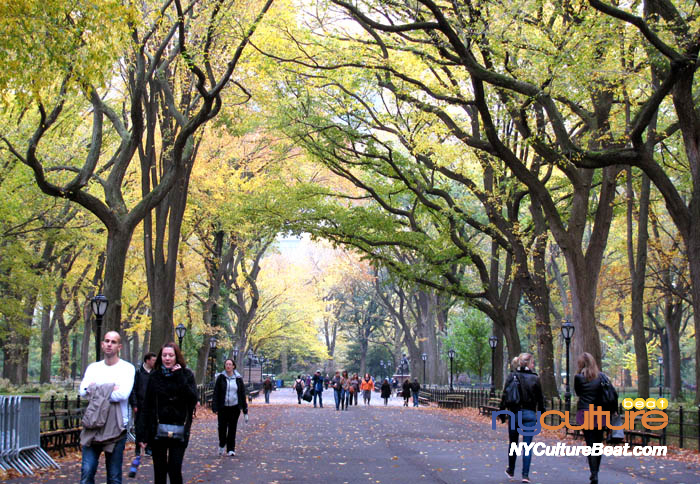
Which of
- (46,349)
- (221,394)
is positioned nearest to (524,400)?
(221,394)

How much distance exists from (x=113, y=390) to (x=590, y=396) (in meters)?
5.73

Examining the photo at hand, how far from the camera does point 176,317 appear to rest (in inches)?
2103

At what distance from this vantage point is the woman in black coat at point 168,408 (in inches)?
307

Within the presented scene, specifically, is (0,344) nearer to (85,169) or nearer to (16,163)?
(16,163)

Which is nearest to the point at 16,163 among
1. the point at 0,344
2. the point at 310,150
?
the point at 310,150

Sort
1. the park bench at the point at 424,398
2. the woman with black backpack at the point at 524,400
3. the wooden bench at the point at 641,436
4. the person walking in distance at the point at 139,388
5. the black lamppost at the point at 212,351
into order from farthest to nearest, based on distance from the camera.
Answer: the park bench at the point at 424,398 < the black lamppost at the point at 212,351 < the wooden bench at the point at 641,436 < the woman with black backpack at the point at 524,400 < the person walking in distance at the point at 139,388

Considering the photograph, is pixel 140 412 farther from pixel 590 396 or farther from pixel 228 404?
pixel 228 404

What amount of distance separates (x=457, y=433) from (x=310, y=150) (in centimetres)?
1066

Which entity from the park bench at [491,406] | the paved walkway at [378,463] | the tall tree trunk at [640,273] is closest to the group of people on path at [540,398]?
the paved walkway at [378,463]

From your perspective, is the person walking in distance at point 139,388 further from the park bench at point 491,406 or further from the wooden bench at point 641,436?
the park bench at point 491,406

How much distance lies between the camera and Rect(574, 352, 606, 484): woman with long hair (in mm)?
9852

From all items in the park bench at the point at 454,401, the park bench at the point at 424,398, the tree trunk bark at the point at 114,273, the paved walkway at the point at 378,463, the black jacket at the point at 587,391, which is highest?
the tree trunk bark at the point at 114,273

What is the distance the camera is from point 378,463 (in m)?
13.0

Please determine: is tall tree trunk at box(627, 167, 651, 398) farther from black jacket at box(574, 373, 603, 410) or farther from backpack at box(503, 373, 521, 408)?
black jacket at box(574, 373, 603, 410)
